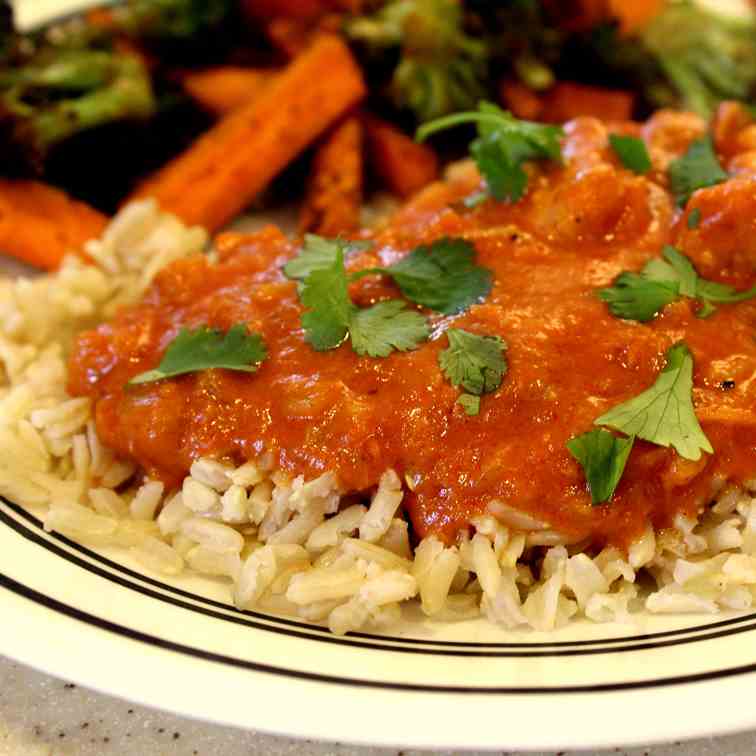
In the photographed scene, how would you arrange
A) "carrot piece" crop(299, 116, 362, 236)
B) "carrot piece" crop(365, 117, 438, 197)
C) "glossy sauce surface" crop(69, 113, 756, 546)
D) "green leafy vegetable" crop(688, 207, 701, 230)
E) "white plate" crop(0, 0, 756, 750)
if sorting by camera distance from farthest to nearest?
"carrot piece" crop(365, 117, 438, 197) → "carrot piece" crop(299, 116, 362, 236) → "green leafy vegetable" crop(688, 207, 701, 230) → "glossy sauce surface" crop(69, 113, 756, 546) → "white plate" crop(0, 0, 756, 750)

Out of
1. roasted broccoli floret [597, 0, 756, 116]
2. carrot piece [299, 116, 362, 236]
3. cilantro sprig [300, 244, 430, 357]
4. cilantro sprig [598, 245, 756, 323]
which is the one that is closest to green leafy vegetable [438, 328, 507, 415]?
cilantro sprig [300, 244, 430, 357]

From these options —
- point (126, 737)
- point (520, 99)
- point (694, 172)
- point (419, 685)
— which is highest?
point (694, 172)

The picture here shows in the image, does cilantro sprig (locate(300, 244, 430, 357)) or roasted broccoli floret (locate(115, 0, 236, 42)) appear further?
roasted broccoli floret (locate(115, 0, 236, 42))

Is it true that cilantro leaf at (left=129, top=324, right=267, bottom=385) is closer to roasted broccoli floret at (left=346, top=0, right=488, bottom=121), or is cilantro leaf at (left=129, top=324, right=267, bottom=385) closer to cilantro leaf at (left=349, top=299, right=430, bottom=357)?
cilantro leaf at (left=349, top=299, right=430, bottom=357)

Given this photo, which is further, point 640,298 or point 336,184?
point 336,184

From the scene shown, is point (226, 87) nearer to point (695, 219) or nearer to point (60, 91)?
point (60, 91)

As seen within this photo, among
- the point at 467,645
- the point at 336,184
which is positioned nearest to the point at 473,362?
the point at 467,645
